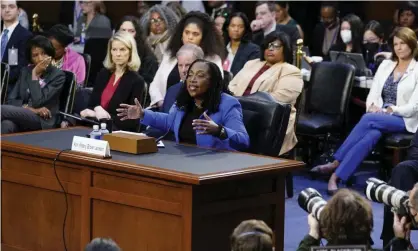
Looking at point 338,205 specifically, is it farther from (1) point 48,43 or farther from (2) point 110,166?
(1) point 48,43

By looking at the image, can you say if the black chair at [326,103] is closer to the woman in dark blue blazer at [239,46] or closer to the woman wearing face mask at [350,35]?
the woman in dark blue blazer at [239,46]

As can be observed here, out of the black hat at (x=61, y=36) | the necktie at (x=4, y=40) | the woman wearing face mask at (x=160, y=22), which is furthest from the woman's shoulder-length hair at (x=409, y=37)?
the necktie at (x=4, y=40)

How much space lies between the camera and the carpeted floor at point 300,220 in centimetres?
613

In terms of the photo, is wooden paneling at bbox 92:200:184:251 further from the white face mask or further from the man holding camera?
the white face mask

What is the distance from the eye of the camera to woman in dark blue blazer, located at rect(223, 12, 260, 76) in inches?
339

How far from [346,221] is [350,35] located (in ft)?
21.6

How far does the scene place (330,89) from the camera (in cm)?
842

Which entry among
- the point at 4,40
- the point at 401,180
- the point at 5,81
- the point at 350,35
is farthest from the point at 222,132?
the point at 350,35

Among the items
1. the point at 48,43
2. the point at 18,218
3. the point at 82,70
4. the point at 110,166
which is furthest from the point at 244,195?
the point at 82,70

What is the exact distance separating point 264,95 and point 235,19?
266 centimetres

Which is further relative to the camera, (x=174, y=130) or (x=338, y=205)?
(x=174, y=130)

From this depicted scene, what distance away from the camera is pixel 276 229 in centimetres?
501

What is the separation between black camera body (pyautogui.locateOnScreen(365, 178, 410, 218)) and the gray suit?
352cm

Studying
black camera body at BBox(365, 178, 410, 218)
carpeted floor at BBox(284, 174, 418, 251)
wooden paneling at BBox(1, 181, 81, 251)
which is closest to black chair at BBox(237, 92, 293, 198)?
carpeted floor at BBox(284, 174, 418, 251)
